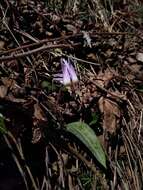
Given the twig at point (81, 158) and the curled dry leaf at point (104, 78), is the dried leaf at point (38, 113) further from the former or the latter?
the curled dry leaf at point (104, 78)

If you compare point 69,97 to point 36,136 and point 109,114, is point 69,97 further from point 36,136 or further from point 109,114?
point 36,136

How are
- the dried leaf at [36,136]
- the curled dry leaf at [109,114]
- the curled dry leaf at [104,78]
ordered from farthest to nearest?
the curled dry leaf at [104,78], the curled dry leaf at [109,114], the dried leaf at [36,136]

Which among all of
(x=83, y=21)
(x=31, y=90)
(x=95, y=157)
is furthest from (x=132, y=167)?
(x=83, y=21)

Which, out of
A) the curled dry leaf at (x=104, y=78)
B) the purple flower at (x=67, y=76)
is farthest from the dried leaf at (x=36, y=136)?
the curled dry leaf at (x=104, y=78)

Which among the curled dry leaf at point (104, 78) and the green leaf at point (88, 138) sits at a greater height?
the curled dry leaf at point (104, 78)

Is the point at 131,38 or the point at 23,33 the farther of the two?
the point at 131,38

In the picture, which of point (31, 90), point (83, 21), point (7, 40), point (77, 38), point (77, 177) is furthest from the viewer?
point (83, 21)

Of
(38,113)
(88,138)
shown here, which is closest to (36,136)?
(38,113)

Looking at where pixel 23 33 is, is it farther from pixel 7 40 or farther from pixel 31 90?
pixel 31 90
